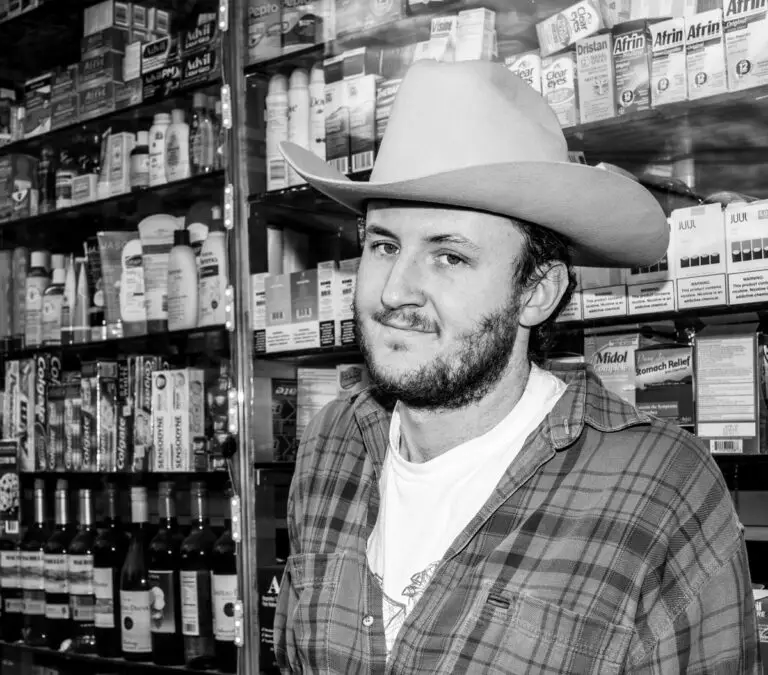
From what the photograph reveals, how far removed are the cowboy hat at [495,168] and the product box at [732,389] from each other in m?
0.47

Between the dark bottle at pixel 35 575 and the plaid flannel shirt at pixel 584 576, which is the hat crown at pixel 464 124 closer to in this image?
the plaid flannel shirt at pixel 584 576

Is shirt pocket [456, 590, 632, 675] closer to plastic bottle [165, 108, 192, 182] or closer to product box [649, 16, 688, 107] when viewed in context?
product box [649, 16, 688, 107]

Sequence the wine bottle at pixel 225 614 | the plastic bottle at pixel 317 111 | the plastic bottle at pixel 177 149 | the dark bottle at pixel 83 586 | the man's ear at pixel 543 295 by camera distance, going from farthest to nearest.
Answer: the dark bottle at pixel 83 586 → the plastic bottle at pixel 177 149 → the wine bottle at pixel 225 614 → the plastic bottle at pixel 317 111 → the man's ear at pixel 543 295

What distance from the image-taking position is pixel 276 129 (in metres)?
2.85

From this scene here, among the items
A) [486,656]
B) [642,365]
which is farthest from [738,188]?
[486,656]

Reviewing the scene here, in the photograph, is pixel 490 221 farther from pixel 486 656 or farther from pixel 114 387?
pixel 114 387

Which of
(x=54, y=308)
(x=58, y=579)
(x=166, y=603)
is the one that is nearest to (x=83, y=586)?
(x=58, y=579)

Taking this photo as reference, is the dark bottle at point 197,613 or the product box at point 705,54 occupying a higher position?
the product box at point 705,54

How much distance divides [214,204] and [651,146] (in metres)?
1.46

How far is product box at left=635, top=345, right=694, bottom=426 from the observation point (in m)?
2.17

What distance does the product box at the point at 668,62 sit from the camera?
2162mm

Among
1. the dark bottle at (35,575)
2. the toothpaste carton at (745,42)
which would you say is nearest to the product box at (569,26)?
the toothpaste carton at (745,42)

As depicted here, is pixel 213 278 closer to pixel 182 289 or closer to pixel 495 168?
pixel 182 289

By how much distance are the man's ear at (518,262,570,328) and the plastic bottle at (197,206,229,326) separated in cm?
150
